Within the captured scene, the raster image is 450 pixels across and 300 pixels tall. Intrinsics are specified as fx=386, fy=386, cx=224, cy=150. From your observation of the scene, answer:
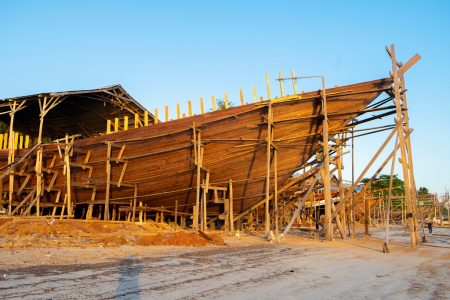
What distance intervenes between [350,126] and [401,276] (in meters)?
7.99

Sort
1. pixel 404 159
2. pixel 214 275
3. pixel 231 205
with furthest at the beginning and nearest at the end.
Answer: pixel 231 205, pixel 404 159, pixel 214 275

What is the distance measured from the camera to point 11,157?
52.9 ft

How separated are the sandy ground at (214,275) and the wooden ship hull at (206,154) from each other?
520 cm

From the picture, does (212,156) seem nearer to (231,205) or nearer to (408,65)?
(231,205)

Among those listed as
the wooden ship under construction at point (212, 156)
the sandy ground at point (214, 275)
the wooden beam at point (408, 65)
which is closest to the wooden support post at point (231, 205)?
the wooden ship under construction at point (212, 156)

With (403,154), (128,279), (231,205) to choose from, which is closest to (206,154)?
(231,205)

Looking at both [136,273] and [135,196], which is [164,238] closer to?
[136,273]

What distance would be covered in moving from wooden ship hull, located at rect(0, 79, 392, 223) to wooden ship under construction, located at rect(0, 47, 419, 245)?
0.12 feet

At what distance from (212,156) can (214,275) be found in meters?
8.42

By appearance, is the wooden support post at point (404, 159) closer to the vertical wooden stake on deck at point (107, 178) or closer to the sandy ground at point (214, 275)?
the sandy ground at point (214, 275)

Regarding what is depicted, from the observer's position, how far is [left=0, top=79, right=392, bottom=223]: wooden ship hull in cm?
1276

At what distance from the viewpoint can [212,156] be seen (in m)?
13.8

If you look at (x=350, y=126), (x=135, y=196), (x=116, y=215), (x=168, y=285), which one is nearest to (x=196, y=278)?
(x=168, y=285)

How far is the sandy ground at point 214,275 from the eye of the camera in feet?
14.1
